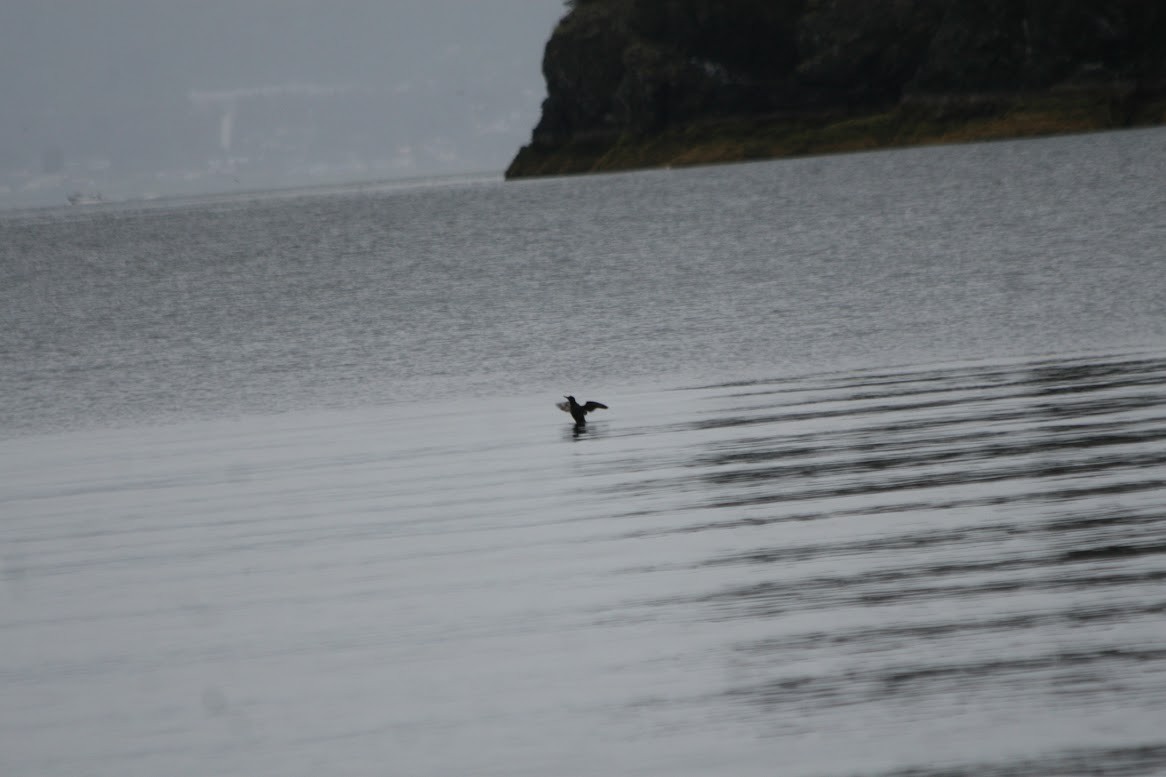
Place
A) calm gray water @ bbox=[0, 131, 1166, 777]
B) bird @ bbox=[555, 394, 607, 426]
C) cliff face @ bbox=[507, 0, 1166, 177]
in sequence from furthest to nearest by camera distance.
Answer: cliff face @ bbox=[507, 0, 1166, 177] < bird @ bbox=[555, 394, 607, 426] < calm gray water @ bbox=[0, 131, 1166, 777]

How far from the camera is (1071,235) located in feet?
137

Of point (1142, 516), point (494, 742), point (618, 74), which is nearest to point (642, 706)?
point (494, 742)

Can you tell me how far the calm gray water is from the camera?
7.73 meters

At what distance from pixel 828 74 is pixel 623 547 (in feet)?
483

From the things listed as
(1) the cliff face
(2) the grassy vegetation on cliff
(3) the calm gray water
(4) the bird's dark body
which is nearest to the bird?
(4) the bird's dark body

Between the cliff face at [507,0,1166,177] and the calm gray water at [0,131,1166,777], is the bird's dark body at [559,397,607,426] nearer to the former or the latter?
the calm gray water at [0,131,1166,777]

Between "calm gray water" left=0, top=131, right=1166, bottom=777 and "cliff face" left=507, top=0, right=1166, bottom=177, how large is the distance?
346ft

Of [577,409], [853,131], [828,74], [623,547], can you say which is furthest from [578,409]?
[828,74]

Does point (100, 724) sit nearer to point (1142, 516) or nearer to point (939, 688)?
point (939, 688)

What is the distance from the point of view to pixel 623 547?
1169 cm

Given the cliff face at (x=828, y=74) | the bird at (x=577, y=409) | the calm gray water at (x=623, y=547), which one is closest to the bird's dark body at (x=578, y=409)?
the bird at (x=577, y=409)

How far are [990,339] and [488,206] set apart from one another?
3997 inches

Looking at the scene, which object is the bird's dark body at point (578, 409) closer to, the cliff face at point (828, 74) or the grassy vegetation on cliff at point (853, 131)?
the grassy vegetation on cliff at point (853, 131)

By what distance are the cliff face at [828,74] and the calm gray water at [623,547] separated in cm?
10559
